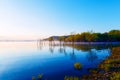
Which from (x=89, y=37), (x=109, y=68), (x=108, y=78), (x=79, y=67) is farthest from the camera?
(x=89, y=37)

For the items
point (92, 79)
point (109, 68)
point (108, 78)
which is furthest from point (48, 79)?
point (109, 68)

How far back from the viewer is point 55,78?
21125 millimetres

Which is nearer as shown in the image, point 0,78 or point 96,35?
point 0,78

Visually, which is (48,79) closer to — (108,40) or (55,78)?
(55,78)

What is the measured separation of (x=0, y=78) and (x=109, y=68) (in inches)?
552

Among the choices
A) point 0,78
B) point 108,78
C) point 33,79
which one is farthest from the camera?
→ point 0,78

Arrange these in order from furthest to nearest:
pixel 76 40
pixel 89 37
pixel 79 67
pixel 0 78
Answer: pixel 76 40 → pixel 89 37 → pixel 79 67 → pixel 0 78

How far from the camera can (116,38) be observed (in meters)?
149

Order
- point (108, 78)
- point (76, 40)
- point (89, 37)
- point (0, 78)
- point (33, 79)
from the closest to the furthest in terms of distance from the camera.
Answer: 1. point (108, 78)
2. point (33, 79)
3. point (0, 78)
4. point (89, 37)
5. point (76, 40)

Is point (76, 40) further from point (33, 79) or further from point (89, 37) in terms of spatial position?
point (33, 79)

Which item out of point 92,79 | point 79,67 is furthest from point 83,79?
point 79,67

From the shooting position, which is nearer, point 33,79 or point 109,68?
point 33,79

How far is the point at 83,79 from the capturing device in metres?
19.0

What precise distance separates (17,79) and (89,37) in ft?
432
